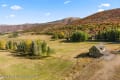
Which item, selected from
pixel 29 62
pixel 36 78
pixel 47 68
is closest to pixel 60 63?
pixel 47 68

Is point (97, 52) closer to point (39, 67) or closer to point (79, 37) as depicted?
point (39, 67)

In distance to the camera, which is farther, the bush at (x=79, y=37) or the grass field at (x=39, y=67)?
the bush at (x=79, y=37)

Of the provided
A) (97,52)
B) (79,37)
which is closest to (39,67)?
(97,52)

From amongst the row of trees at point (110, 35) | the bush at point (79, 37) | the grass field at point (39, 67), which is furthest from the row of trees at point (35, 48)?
the row of trees at point (110, 35)

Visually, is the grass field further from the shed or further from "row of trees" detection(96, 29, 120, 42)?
"row of trees" detection(96, 29, 120, 42)

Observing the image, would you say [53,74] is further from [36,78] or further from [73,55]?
[73,55]

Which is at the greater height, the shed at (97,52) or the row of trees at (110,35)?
the row of trees at (110,35)

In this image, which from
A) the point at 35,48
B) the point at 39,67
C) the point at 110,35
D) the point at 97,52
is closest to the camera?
the point at 39,67

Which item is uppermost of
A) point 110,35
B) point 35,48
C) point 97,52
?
point 110,35

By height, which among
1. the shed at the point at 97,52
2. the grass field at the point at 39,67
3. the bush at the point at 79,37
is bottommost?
the grass field at the point at 39,67

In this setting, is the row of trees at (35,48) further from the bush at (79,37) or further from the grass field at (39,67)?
the bush at (79,37)

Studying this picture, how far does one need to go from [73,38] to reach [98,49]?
1664 inches

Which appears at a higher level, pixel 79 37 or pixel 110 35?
pixel 110 35

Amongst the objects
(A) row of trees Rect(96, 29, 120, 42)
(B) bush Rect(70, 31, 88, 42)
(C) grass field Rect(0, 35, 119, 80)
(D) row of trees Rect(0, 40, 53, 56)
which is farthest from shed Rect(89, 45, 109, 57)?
(B) bush Rect(70, 31, 88, 42)
